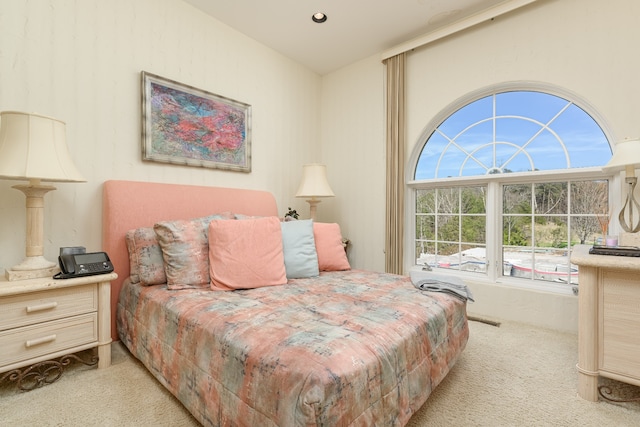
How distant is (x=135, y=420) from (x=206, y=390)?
1.54 feet

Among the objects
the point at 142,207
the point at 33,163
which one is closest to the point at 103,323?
the point at 142,207

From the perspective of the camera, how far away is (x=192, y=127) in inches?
105

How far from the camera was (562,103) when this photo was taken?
8.22 ft

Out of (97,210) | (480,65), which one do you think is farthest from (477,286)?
(97,210)

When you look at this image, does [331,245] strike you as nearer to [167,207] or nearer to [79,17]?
[167,207]

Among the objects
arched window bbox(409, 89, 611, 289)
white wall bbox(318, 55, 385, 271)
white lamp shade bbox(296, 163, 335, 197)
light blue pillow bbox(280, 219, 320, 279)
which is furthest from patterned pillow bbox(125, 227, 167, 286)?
arched window bbox(409, 89, 611, 289)

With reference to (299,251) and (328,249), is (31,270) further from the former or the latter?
(328,249)

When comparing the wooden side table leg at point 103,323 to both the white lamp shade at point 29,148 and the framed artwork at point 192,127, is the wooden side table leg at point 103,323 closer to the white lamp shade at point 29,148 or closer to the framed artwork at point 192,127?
the white lamp shade at point 29,148

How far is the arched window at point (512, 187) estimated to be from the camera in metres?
2.45

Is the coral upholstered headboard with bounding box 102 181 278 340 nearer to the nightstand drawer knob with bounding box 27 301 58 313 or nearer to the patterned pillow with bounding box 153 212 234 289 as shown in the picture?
the patterned pillow with bounding box 153 212 234 289

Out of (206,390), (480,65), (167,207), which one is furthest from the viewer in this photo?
(480,65)

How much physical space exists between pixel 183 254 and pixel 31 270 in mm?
780

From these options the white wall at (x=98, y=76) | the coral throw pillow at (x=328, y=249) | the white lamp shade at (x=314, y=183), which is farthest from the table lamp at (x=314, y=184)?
the coral throw pillow at (x=328, y=249)

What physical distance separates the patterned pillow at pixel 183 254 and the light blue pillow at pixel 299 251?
1.86ft
